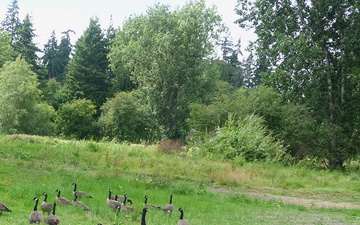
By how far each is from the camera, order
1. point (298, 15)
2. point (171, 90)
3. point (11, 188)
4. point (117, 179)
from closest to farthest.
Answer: point (11, 188) < point (117, 179) < point (298, 15) < point (171, 90)

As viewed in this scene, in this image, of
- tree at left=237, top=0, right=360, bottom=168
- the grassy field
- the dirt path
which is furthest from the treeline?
the dirt path

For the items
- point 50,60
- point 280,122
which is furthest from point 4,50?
point 280,122

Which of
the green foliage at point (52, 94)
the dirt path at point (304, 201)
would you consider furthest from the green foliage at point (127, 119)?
the dirt path at point (304, 201)

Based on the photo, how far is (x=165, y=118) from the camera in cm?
5809

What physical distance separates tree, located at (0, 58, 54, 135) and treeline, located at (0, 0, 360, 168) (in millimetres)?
134

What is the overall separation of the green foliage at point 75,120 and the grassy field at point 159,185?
98.8 feet

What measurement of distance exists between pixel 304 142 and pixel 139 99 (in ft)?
96.5

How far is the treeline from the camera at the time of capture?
108ft

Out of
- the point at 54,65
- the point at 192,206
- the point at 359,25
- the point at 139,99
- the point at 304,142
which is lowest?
the point at 192,206

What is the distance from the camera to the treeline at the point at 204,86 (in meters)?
32.9

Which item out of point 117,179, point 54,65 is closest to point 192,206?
point 117,179

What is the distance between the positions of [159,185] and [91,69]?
61812 millimetres

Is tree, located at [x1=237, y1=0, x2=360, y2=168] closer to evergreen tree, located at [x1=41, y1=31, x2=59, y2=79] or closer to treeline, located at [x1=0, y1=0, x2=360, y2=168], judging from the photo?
treeline, located at [x1=0, y1=0, x2=360, y2=168]

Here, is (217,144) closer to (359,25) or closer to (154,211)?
(359,25)
